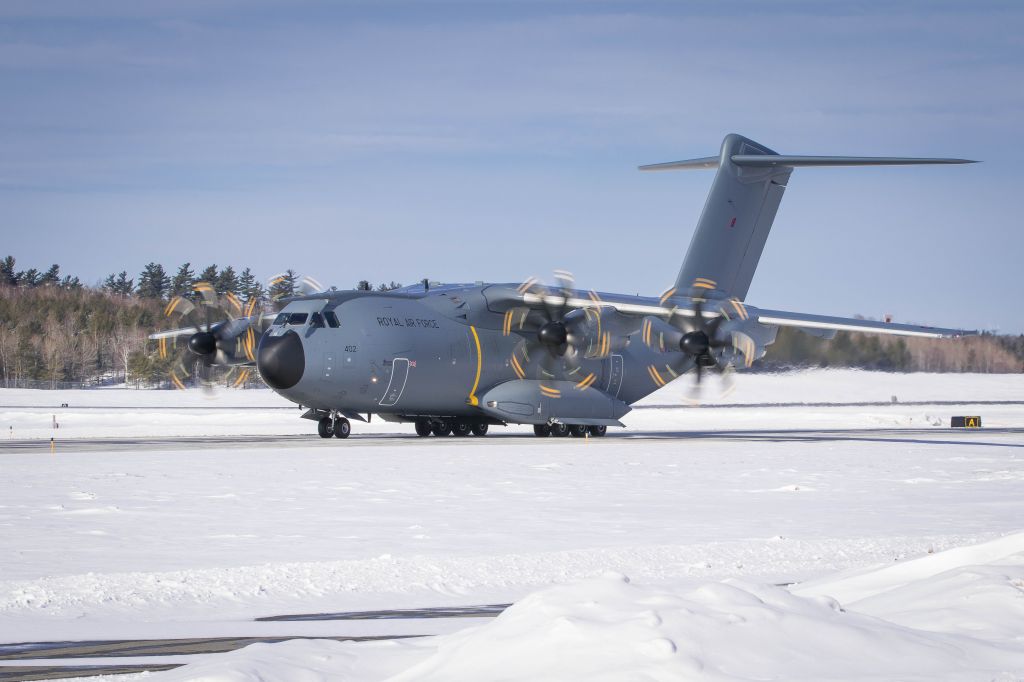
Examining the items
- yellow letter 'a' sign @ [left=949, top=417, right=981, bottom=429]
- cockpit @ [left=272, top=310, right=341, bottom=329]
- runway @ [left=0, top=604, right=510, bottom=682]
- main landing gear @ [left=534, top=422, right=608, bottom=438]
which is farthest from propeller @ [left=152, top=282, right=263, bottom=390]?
yellow letter 'a' sign @ [left=949, top=417, right=981, bottom=429]

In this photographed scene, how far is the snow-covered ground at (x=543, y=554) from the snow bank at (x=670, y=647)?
0.02m

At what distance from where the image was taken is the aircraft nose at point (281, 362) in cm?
2812

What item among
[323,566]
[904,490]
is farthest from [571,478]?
[323,566]

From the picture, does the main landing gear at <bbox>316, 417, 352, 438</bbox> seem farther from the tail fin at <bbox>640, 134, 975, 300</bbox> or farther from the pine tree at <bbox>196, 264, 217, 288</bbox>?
the pine tree at <bbox>196, 264, 217, 288</bbox>

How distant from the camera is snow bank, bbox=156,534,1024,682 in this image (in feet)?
18.5

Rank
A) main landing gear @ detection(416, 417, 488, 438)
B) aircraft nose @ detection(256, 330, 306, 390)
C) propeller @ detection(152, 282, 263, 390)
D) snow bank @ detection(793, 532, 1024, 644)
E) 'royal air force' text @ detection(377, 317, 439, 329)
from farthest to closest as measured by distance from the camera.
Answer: main landing gear @ detection(416, 417, 488, 438), propeller @ detection(152, 282, 263, 390), 'royal air force' text @ detection(377, 317, 439, 329), aircraft nose @ detection(256, 330, 306, 390), snow bank @ detection(793, 532, 1024, 644)

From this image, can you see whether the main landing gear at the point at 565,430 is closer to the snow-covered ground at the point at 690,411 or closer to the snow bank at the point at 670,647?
the snow-covered ground at the point at 690,411

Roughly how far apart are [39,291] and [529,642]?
389 feet

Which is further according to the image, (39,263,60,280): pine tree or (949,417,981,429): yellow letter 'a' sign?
(39,263,60,280): pine tree

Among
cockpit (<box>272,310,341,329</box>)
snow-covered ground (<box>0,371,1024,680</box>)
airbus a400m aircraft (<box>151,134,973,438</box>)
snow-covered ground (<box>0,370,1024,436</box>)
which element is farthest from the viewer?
snow-covered ground (<box>0,370,1024,436</box>)

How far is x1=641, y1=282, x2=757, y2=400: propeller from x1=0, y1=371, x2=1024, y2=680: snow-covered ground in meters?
2.22

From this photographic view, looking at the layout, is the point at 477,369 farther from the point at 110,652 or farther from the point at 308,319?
the point at 110,652

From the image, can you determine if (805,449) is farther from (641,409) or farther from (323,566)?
(641,409)

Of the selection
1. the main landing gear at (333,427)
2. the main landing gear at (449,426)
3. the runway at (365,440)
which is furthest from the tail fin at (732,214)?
the main landing gear at (333,427)
